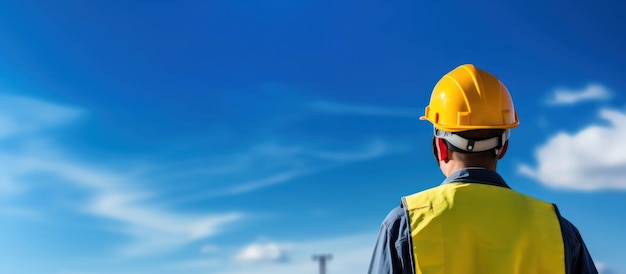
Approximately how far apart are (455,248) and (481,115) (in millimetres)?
967

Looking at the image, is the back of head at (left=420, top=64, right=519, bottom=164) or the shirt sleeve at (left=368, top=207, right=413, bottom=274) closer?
the shirt sleeve at (left=368, top=207, right=413, bottom=274)

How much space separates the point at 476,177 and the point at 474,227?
325 mm

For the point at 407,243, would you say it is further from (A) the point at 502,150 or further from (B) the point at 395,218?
(A) the point at 502,150

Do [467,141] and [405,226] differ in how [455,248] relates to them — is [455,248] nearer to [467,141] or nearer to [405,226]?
[405,226]

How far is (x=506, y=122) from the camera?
14.1 feet

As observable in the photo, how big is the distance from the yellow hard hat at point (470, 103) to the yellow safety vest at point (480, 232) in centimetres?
49

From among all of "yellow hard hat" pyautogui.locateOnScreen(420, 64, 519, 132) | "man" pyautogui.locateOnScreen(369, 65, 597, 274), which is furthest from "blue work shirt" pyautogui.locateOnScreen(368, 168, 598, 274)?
"yellow hard hat" pyautogui.locateOnScreen(420, 64, 519, 132)

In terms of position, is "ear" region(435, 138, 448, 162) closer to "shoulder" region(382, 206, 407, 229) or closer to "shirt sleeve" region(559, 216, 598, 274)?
"shoulder" region(382, 206, 407, 229)

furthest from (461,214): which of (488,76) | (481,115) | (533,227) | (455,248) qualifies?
(488,76)

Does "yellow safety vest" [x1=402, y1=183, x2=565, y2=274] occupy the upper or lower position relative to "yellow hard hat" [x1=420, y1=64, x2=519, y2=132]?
lower

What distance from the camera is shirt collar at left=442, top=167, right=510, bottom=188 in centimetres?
391

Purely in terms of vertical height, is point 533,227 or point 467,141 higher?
point 467,141

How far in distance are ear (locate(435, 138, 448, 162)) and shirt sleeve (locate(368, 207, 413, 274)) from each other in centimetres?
51

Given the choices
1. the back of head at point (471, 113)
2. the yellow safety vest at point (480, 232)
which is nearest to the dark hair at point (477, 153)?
the back of head at point (471, 113)
